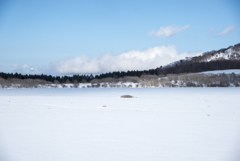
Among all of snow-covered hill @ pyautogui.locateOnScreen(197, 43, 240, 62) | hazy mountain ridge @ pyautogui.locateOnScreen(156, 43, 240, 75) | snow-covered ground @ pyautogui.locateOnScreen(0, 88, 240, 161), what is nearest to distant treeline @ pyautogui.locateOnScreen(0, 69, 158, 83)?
hazy mountain ridge @ pyautogui.locateOnScreen(156, 43, 240, 75)

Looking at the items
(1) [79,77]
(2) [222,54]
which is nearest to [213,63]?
(2) [222,54]

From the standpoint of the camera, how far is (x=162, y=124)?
10.3 m

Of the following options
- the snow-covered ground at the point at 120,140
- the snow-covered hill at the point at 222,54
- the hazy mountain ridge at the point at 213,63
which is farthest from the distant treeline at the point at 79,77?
the snow-covered ground at the point at 120,140

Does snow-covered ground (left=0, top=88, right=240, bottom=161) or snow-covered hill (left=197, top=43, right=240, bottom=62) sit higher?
snow-covered hill (left=197, top=43, right=240, bottom=62)

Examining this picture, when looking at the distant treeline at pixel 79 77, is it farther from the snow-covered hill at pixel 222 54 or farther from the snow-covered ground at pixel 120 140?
the snow-covered ground at pixel 120 140

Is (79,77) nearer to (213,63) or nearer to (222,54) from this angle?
(213,63)

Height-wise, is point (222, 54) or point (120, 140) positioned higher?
point (222, 54)

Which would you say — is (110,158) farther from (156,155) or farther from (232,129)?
(232,129)

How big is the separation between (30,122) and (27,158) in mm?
5165

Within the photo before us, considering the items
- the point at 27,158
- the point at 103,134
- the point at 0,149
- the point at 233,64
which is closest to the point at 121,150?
the point at 103,134

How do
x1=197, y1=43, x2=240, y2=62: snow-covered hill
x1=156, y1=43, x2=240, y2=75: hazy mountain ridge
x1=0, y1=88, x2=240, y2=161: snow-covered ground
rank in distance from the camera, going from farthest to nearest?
x1=197, y1=43, x2=240, y2=62: snow-covered hill
x1=156, y1=43, x2=240, y2=75: hazy mountain ridge
x1=0, y1=88, x2=240, y2=161: snow-covered ground

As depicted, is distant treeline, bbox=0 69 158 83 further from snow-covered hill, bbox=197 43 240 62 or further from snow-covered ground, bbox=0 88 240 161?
snow-covered ground, bbox=0 88 240 161

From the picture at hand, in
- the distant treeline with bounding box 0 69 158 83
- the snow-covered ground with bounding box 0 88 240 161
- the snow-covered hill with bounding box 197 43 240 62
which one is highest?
the snow-covered hill with bounding box 197 43 240 62

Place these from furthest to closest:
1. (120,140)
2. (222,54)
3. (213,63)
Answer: (222,54), (213,63), (120,140)
